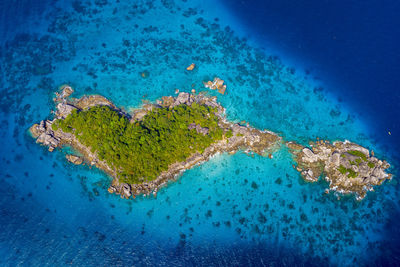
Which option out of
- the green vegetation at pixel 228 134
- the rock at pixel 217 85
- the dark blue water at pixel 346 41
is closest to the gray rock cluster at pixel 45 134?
the rock at pixel 217 85

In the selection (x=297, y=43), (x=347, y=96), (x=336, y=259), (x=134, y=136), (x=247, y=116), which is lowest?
(x=336, y=259)

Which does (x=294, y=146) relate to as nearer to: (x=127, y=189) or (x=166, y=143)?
(x=166, y=143)

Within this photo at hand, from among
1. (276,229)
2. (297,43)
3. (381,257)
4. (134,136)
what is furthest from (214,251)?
(297,43)

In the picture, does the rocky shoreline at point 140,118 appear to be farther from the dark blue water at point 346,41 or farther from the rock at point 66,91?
the dark blue water at point 346,41

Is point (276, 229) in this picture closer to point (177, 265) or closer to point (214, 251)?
point (214, 251)

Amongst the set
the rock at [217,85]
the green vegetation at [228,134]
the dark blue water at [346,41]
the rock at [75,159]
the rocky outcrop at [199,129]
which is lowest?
the rock at [75,159]

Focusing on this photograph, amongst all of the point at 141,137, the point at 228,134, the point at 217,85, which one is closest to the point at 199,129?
the point at 228,134

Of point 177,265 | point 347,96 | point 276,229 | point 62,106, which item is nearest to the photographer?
point 177,265
